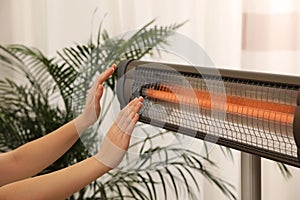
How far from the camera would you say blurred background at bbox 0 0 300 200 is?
2.09 meters

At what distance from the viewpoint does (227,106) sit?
2.55 ft

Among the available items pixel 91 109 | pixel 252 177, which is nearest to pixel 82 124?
pixel 91 109

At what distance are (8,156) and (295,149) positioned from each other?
31.5 inches

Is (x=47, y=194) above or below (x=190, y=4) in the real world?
below

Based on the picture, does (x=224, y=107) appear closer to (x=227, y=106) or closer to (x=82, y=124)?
(x=227, y=106)

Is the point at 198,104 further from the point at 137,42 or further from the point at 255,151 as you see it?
the point at 137,42

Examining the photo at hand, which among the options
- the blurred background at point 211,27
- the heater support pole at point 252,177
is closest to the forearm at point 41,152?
the heater support pole at point 252,177

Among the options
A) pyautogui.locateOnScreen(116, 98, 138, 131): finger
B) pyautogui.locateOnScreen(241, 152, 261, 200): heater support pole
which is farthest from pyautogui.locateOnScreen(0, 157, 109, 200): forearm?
pyautogui.locateOnScreen(241, 152, 261, 200): heater support pole

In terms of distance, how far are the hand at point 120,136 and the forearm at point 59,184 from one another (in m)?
0.03

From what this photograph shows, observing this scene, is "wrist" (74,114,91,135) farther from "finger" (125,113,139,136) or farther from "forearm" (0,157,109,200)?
"finger" (125,113,139,136)

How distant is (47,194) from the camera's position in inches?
41.6

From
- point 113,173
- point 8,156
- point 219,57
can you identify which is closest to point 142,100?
point 8,156

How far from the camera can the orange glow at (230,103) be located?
0.71m

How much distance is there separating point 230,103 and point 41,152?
0.64 metres
